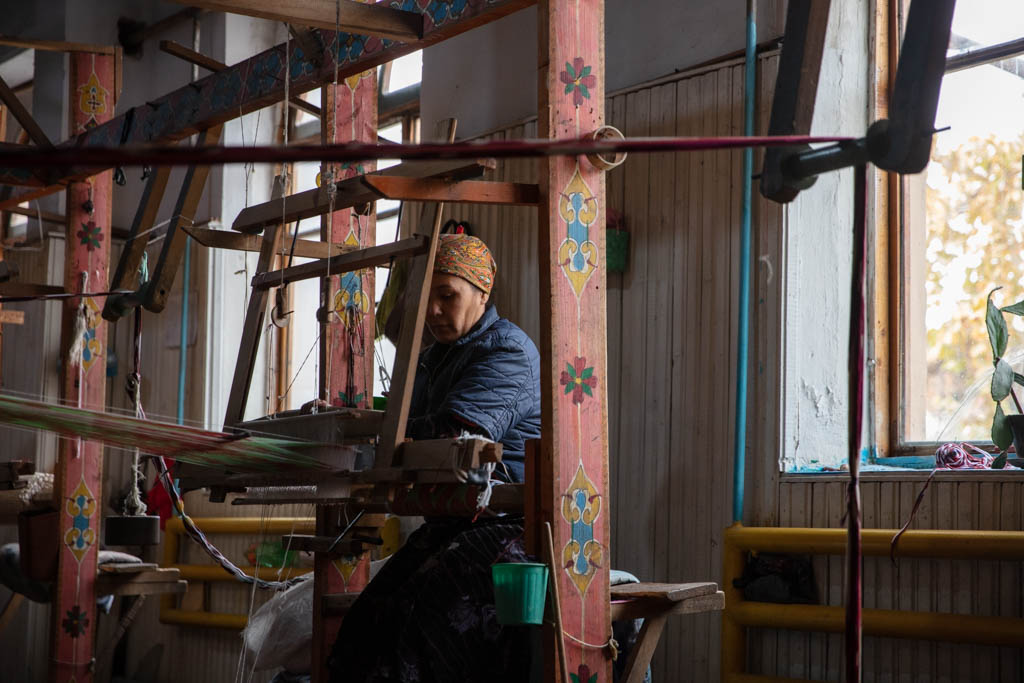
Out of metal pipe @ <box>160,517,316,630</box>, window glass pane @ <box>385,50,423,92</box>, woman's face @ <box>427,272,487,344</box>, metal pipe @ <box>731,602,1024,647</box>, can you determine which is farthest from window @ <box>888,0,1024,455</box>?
metal pipe @ <box>160,517,316,630</box>

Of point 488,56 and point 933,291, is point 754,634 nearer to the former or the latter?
point 933,291

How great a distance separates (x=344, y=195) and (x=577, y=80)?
2.10 feet

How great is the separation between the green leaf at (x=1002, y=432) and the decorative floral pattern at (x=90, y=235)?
380 cm

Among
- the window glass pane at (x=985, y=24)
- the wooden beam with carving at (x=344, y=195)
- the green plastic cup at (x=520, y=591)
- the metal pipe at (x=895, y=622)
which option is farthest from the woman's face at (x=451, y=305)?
the window glass pane at (x=985, y=24)

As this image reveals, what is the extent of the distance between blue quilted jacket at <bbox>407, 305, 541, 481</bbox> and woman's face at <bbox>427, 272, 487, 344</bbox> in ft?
0.13

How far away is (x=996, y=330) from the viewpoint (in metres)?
3.10

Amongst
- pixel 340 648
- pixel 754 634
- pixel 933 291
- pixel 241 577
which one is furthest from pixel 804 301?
pixel 241 577

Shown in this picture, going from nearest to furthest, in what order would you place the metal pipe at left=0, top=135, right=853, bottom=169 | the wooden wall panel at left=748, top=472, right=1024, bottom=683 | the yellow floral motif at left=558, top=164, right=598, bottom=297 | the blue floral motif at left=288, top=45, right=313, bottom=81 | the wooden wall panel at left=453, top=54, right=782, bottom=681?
1. the metal pipe at left=0, top=135, right=853, bottom=169
2. the yellow floral motif at left=558, top=164, right=598, bottom=297
3. the wooden wall panel at left=748, top=472, right=1024, bottom=683
4. the blue floral motif at left=288, top=45, right=313, bottom=81
5. the wooden wall panel at left=453, top=54, right=782, bottom=681

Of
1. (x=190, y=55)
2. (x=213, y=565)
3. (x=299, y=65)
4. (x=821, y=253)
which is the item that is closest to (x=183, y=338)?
(x=213, y=565)

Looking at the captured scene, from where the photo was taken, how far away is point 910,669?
3305 millimetres

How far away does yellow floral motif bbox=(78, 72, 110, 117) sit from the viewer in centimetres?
501

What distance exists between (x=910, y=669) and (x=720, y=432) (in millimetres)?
979

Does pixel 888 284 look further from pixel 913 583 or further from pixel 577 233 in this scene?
pixel 577 233

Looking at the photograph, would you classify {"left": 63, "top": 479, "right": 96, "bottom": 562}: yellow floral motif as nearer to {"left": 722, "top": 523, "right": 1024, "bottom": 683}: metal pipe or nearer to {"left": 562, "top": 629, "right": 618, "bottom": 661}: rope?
{"left": 722, "top": 523, "right": 1024, "bottom": 683}: metal pipe
